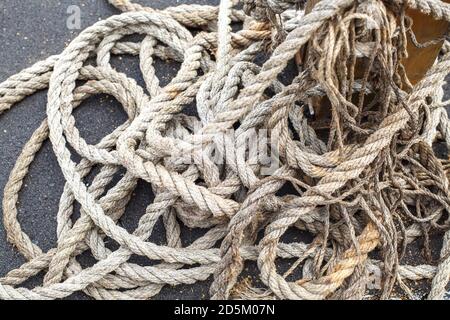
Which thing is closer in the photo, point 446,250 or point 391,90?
point 391,90

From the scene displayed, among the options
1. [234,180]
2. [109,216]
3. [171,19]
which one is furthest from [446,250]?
[171,19]

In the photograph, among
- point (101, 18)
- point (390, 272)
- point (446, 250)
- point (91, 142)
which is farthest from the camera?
point (101, 18)

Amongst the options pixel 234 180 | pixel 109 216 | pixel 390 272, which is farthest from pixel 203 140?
pixel 390 272

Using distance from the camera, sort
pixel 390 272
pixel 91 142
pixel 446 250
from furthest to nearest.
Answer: pixel 91 142 → pixel 446 250 → pixel 390 272
